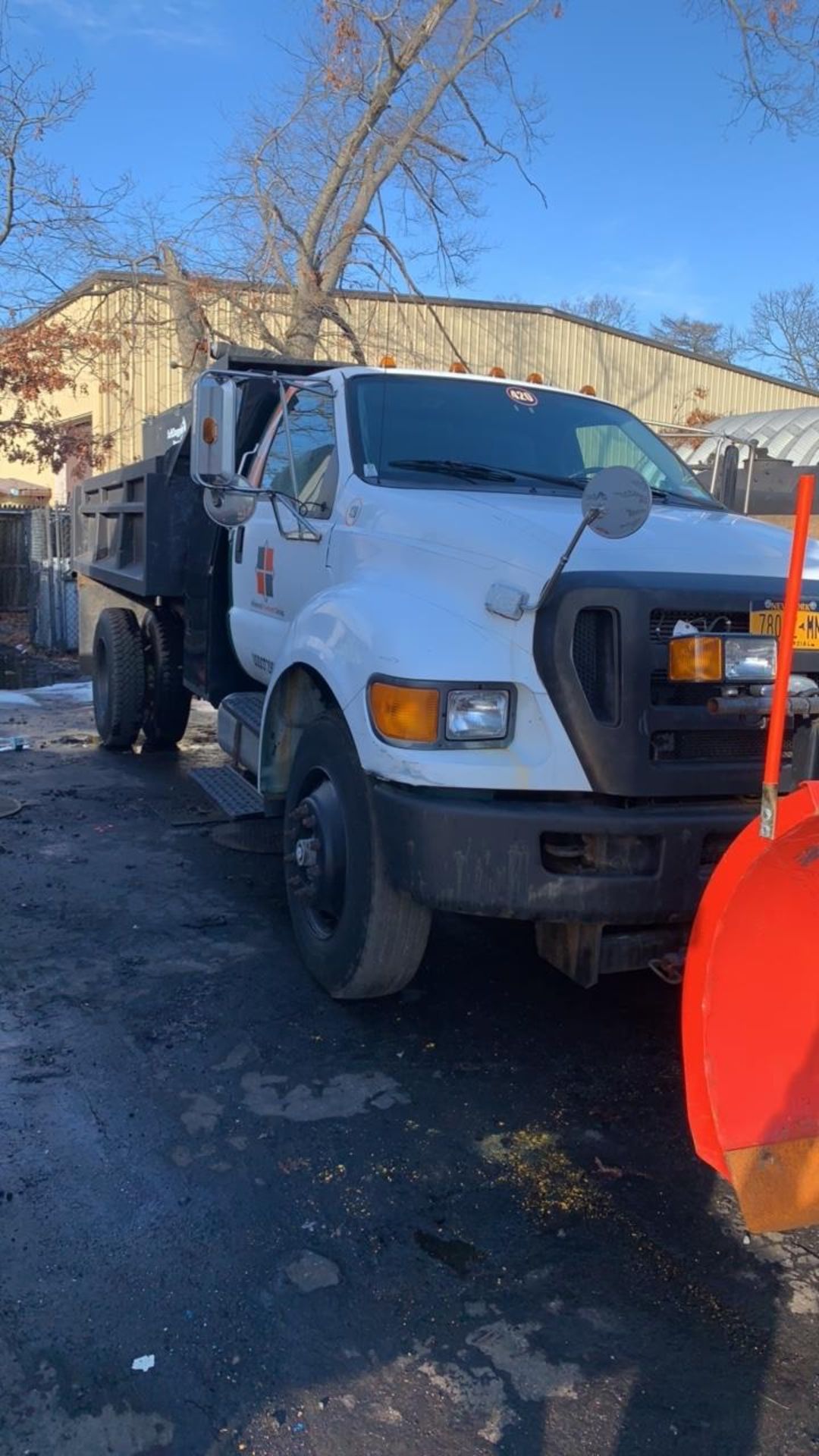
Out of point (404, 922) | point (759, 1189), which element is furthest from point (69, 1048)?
point (759, 1189)

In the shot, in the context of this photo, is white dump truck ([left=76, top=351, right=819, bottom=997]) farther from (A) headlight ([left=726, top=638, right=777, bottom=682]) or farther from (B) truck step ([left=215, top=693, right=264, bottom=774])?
(B) truck step ([left=215, top=693, right=264, bottom=774])

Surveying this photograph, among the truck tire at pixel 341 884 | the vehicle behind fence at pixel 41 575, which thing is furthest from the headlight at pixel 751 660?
the vehicle behind fence at pixel 41 575

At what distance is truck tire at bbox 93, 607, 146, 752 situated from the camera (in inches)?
325

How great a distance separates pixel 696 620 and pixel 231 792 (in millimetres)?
3008

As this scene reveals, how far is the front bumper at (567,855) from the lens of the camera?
3.15 m

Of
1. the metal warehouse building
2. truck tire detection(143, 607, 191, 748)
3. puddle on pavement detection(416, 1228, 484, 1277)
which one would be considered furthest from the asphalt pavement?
the metal warehouse building

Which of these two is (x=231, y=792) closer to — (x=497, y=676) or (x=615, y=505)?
(x=497, y=676)

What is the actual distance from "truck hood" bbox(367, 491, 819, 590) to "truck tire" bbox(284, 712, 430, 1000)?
2.47 ft

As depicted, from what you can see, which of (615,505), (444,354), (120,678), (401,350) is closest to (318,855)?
(615,505)

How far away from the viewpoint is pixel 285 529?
15.8 ft

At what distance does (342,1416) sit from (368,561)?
2667 mm

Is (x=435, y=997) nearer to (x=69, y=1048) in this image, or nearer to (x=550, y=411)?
(x=69, y=1048)

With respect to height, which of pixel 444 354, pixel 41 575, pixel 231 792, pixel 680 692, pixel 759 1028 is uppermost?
pixel 444 354

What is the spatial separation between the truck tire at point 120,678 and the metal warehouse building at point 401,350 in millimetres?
8973
